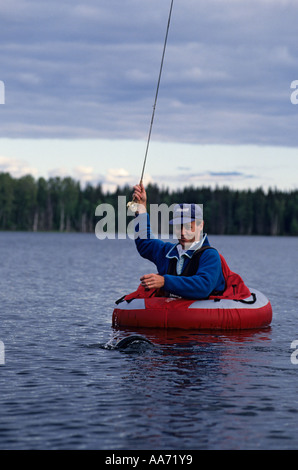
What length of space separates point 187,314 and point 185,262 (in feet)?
3.37

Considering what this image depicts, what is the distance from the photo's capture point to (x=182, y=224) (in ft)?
44.9

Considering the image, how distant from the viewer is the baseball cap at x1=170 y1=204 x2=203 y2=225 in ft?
44.2

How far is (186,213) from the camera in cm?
1348

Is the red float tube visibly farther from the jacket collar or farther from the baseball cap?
the baseball cap

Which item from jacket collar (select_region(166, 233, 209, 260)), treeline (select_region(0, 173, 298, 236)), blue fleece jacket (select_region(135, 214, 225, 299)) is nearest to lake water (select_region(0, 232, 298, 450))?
blue fleece jacket (select_region(135, 214, 225, 299))

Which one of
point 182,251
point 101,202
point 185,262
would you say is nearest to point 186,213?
point 182,251

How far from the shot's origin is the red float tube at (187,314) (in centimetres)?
1429

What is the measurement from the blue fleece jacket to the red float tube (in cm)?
29

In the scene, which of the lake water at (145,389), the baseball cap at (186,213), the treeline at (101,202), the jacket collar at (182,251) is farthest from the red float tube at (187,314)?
the treeline at (101,202)

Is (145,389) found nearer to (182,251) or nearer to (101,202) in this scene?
(182,251)

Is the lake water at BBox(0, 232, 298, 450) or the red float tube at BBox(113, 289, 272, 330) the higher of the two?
the red float tube at BBox(113, 289, 272, 330)

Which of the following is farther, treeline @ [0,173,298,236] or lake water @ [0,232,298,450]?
treeline @ [0,173,298,236]

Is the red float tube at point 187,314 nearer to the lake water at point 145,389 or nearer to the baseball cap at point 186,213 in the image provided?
the lake water at point 145,389

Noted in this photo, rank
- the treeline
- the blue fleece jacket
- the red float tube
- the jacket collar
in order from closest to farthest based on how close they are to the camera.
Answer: the blue fleece jacket → the jacket collar → the red float tube → the treeline
